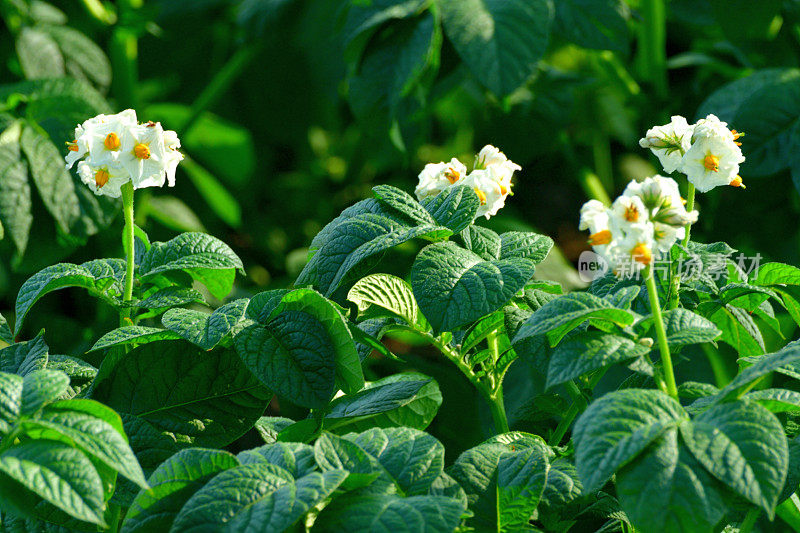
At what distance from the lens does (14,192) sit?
105 centimetres

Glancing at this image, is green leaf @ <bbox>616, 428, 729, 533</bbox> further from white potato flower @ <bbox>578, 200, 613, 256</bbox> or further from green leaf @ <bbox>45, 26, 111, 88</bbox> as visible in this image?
green leaf @ <bbox>45, 26, 111, 88</bbox>

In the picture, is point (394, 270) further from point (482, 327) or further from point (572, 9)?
point (482, 327)

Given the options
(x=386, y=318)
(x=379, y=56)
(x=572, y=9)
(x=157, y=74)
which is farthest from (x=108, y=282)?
(x=157, y=74)

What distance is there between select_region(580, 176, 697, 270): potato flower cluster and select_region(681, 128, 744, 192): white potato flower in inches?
4.1

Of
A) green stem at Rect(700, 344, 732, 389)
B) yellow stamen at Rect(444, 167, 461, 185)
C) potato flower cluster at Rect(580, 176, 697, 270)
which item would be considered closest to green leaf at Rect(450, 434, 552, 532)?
potato flower cluster at Rect(580, 176, 697, 270)

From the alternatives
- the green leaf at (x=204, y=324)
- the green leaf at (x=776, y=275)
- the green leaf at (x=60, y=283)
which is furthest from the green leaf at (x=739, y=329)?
the green leaf at (x=60, y=283)

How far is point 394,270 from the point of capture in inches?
58.5

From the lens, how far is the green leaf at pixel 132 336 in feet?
1.93

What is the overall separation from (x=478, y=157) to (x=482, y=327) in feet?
0.51

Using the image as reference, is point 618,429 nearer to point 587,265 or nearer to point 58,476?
point 58,476

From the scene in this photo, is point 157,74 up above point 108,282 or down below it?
below

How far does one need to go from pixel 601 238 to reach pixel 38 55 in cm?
120

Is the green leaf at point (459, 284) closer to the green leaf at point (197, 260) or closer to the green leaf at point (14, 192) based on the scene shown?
the green leaf at point (197, 260)

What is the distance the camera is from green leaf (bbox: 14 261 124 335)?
629mm
